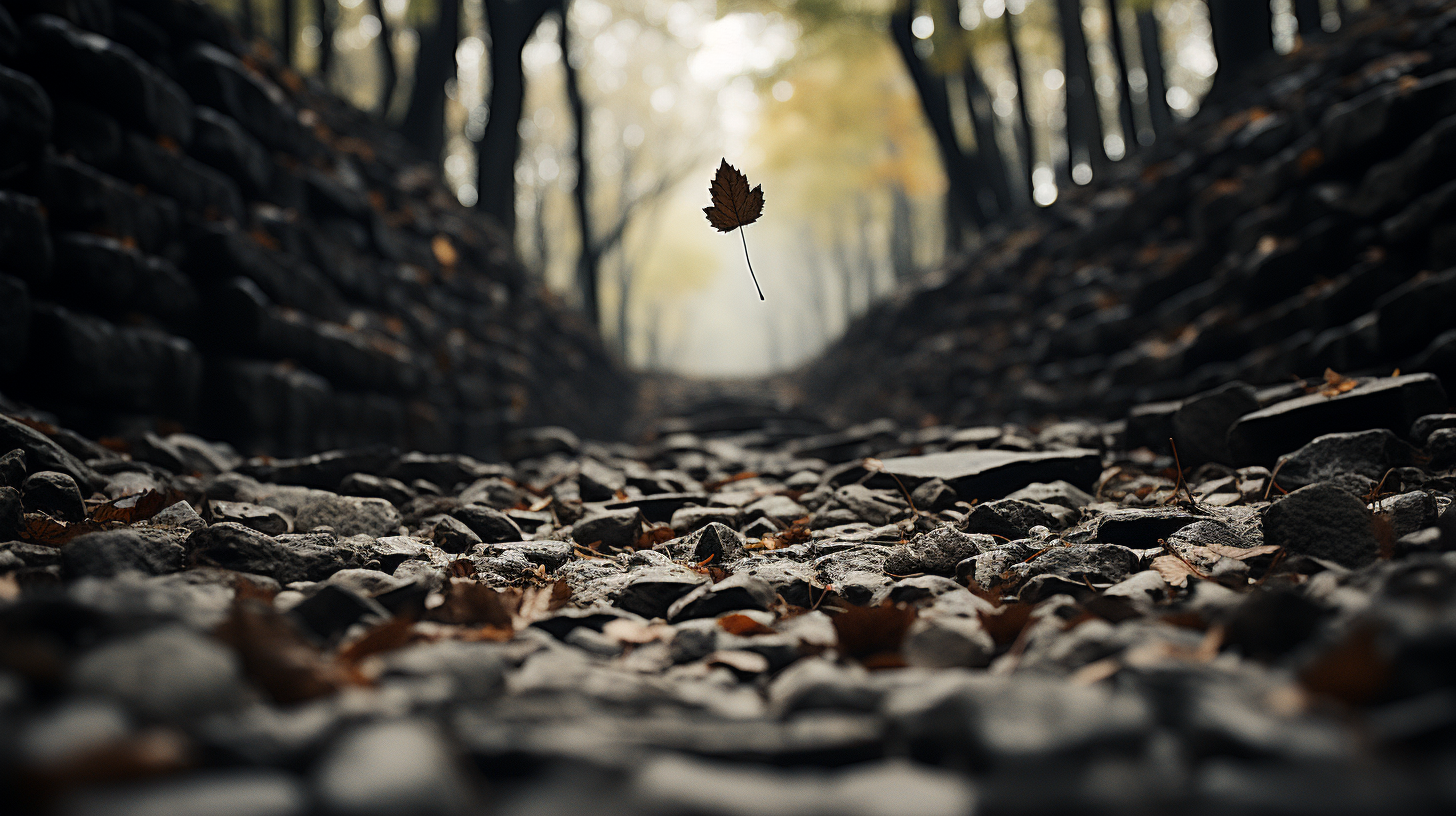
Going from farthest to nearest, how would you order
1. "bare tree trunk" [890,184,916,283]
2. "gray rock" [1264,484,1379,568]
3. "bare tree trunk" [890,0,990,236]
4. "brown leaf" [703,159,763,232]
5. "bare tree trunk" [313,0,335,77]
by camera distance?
1. "bare tree trunk" [890,184,916,283]
2. "bare tree trunk" [890,0,990,236]
3. "bare tree trunk" [313,0,335,77]
4. "brown leaf" [703,159,763,232]
5. "gray rock" [1264,484,1379,568]

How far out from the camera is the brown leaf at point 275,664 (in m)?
0.90

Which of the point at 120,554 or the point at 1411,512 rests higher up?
the point at 120,554

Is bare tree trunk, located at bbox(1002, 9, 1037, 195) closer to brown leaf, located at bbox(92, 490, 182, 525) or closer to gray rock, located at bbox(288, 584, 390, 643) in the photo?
brown leaf, located at bbox(92, 490, 182, 525)

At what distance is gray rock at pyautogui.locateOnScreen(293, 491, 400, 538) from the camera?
2.30 metres

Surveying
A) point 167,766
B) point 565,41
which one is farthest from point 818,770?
point 565,41

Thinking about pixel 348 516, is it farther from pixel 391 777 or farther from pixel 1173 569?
pixel 1173 569

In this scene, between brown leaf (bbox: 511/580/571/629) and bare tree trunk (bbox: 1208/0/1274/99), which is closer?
brown leaf (bbox: 511/580/571/629)

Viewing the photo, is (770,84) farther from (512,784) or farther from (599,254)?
(512,784)

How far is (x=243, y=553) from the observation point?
173 cm

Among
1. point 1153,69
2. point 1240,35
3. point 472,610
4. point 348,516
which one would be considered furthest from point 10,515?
point 1153,69

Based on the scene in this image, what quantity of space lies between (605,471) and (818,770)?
3.11 metres

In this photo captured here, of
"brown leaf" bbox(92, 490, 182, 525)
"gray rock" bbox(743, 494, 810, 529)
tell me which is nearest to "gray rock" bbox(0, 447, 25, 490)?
"brown leaf" bbox(92, 490, 182, 525)

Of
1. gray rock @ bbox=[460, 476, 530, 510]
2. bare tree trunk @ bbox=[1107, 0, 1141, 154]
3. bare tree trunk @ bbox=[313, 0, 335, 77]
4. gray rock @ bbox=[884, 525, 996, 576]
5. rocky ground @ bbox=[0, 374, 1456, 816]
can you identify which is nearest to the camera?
rocky ground @ bbox=[0, 374, 1456, 816]

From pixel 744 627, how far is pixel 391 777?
2.94ft
